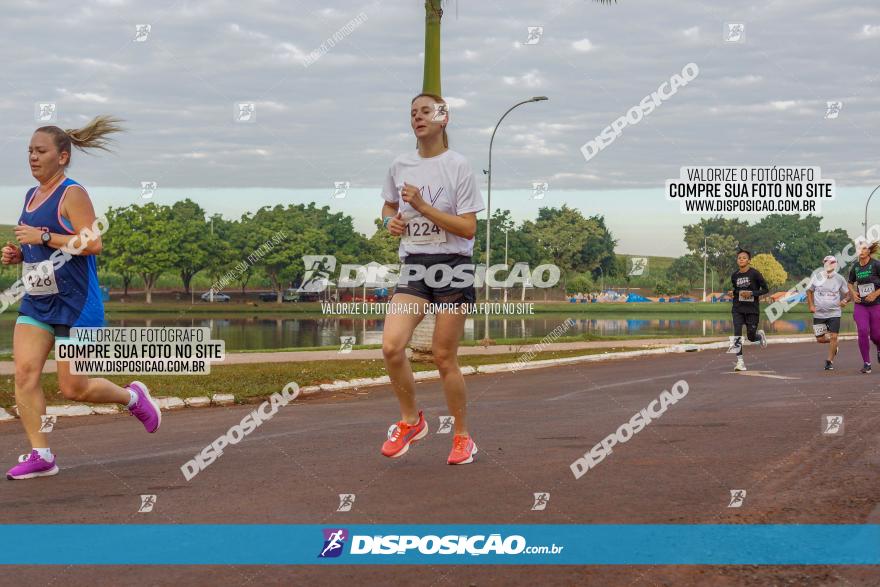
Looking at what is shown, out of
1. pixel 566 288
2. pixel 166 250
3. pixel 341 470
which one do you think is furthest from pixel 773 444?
pixel 566 288

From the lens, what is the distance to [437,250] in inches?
232

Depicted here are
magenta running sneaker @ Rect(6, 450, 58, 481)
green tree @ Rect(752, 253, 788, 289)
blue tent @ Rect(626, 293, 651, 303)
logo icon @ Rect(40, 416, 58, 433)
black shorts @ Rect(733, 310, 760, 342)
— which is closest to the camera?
magenta running sneaker @ Rect(6, 450, 58, 481)

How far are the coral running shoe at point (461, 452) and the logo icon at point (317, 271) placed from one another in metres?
69.2

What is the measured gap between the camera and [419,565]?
152 inches

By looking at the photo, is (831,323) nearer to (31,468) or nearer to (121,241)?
(31,468)

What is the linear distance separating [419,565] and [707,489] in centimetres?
210

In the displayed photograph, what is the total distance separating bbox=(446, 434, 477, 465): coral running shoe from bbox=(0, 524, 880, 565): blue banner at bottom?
5.31 ft

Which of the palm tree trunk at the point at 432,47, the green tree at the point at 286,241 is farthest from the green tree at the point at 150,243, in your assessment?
the palm tree trunk at the point at 432,47

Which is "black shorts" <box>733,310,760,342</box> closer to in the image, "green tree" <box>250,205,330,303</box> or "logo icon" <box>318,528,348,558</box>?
"logo icon" <box>318,528,348,558</box>

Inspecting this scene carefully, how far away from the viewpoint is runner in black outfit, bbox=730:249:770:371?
48.2 ft

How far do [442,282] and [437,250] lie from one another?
0.21m

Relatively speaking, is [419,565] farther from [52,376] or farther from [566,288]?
[566,288]

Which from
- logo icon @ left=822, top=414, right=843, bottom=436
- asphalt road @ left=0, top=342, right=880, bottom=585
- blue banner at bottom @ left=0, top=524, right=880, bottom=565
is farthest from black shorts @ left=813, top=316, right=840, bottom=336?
blue banner at bottom @ left=0, top=524, right=880, bottom=565

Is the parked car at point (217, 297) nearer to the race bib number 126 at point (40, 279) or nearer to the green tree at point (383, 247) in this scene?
the green tree at point (383, 247)
